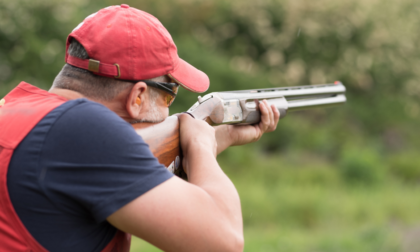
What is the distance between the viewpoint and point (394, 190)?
24.6 ft

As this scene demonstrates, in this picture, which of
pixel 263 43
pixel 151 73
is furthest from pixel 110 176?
pixel 263 43

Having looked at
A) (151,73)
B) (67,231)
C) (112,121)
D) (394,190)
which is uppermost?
(394,190)

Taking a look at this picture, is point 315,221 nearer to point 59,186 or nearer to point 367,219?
point 367,219

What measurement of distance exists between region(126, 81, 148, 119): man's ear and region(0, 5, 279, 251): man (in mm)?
86

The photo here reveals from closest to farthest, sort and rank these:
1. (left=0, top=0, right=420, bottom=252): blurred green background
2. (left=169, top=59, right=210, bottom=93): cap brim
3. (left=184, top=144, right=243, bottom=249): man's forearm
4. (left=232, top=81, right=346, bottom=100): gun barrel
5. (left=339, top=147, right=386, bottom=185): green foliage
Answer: (left=184, top=144, right=243, bottom=249): man's forearm → (left=169, top=59, right=210, bottom=93): cap brim → (left=232, top=81, right=346, bottom=100): gun barrel → (left=0, top=0, right=420, bottom=252): blurred green background → (left=339, top=147, right=386, bottom=185): green foliage

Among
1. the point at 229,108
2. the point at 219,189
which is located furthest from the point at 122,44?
the point at 229,108

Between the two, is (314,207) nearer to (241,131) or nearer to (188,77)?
(241,131)

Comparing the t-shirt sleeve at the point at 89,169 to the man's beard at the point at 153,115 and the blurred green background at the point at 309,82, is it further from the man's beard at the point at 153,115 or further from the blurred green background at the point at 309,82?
the blurred green background at the point at 309,82

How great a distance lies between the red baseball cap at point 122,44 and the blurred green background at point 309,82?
3583mm

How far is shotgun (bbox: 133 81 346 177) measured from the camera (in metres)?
1.96

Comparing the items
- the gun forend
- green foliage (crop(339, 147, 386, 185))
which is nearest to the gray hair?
the gun forend

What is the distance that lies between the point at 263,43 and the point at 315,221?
529cm

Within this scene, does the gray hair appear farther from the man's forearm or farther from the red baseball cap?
the man's forearm

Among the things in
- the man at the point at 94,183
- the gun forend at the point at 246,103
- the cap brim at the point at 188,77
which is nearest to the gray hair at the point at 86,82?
the man at the point at 94,183
